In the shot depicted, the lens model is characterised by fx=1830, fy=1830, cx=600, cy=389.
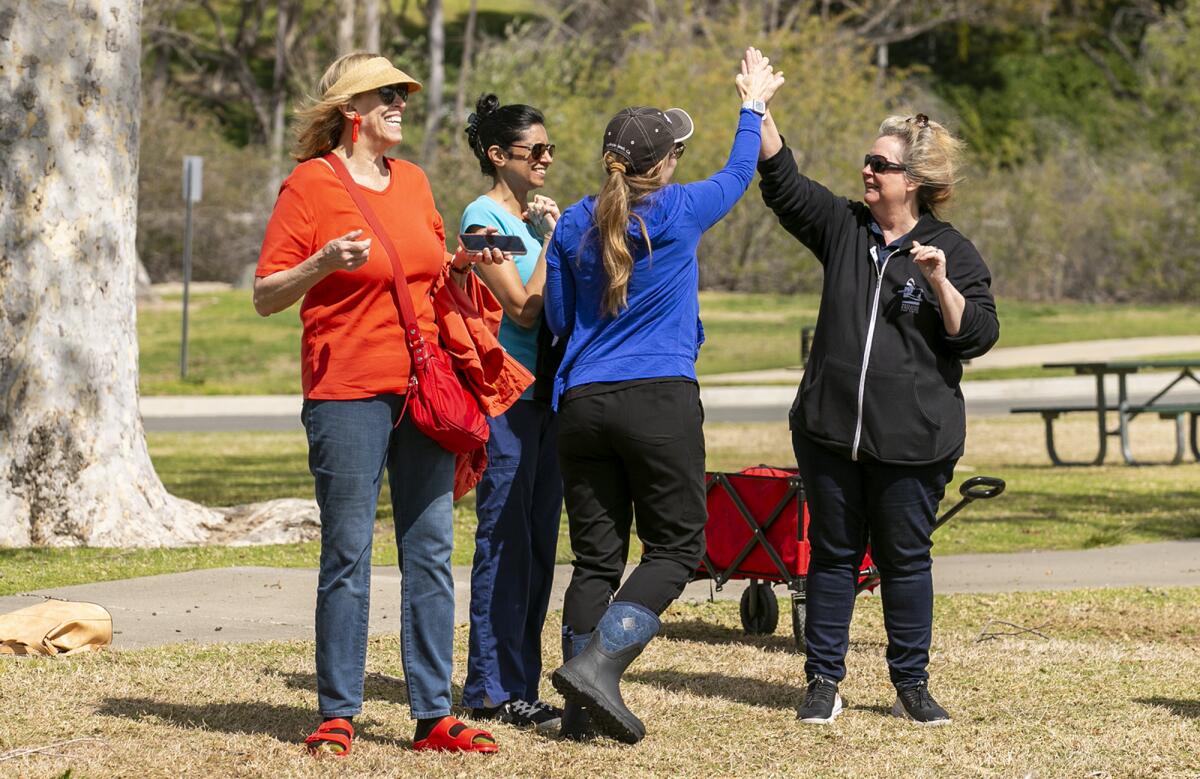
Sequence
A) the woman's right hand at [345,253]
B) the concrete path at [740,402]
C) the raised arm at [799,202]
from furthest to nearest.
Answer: the concrete path at [740,402] < the raised arm at [799,202] < the woman's right hand at [345,253]

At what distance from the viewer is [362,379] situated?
4.98m

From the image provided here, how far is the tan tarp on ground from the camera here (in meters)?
6.67

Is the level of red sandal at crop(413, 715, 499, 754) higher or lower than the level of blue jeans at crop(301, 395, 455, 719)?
lower

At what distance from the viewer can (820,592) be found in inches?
231

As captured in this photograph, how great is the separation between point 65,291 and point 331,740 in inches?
210

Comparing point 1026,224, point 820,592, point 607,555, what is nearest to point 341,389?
point 607,555

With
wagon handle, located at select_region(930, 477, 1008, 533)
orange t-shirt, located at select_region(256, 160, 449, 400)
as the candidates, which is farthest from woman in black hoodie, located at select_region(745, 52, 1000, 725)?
orange t-shirt, located at select_region(256, 160, 449, 400)

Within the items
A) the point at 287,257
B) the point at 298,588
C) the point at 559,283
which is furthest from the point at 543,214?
the point at 298,588

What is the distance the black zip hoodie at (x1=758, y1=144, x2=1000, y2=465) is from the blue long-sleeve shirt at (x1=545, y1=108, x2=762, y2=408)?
50 centimetres

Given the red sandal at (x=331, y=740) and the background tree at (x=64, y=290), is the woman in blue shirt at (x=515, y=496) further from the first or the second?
the background tree at (x=64, y=290)

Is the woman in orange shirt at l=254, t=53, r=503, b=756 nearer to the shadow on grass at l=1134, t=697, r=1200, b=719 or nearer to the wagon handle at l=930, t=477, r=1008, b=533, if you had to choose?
the wagon handle at l=930, t=477, r=1008, b=533

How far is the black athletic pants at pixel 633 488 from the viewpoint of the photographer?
5262mm

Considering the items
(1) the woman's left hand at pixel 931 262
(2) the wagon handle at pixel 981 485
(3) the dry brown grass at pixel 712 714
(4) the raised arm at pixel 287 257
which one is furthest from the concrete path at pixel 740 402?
Answer: (4) the raised arm at pixel 287 257

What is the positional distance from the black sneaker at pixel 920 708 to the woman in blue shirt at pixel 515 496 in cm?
111
